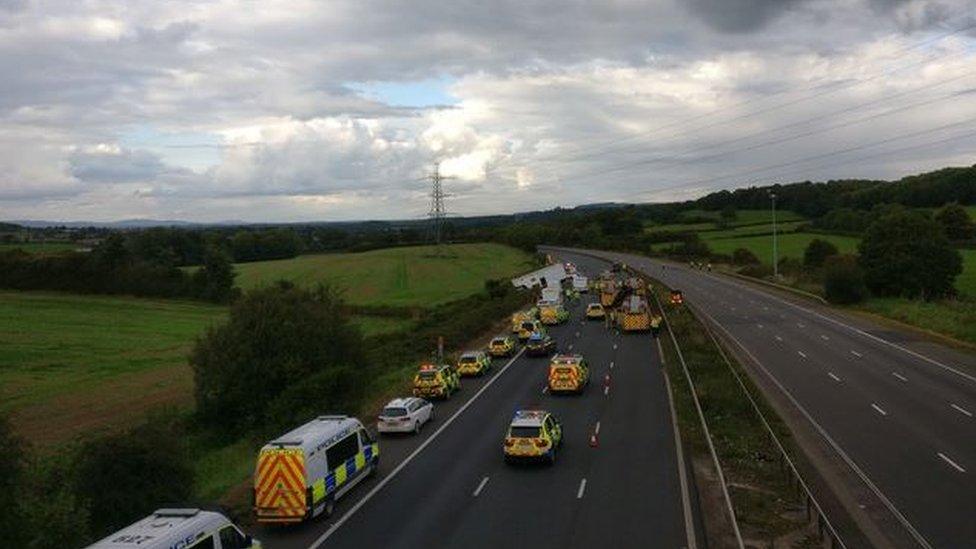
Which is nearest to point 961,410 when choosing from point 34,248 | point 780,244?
point 780,244

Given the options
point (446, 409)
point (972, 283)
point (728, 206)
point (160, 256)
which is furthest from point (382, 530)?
point (728, 206)

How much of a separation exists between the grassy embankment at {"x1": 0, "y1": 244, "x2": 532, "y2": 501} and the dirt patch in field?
0.18 ft

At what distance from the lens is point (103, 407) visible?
144ft

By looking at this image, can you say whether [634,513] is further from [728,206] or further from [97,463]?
[728,206]

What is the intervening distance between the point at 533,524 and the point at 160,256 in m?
124

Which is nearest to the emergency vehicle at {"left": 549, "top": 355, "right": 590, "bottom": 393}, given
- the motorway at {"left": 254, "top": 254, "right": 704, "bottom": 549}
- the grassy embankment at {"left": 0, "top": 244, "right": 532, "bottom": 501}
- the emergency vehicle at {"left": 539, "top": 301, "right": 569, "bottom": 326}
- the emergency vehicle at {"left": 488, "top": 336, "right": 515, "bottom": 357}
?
the motorway at {"left": 254, "top": 254, "right": 704, "bottom": 549}

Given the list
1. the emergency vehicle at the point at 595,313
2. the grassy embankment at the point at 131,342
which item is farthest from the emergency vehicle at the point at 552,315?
the grassy embankment at the point at 131,342

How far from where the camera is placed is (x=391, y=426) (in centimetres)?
3039

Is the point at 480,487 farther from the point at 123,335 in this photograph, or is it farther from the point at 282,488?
the point at 123,335

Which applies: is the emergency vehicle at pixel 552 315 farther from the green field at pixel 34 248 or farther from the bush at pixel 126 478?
the green field at pixel 34 248

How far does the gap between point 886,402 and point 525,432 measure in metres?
16.7

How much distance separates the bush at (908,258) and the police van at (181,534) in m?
72.6

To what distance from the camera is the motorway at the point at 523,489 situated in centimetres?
1888

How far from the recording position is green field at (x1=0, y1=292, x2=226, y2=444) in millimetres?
42719
